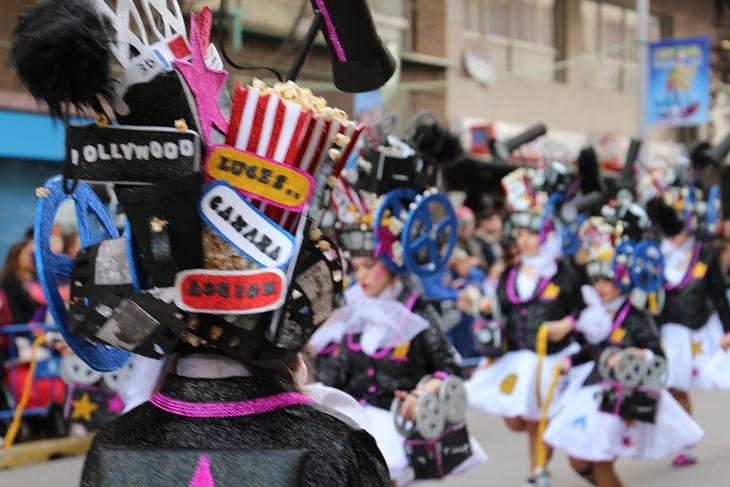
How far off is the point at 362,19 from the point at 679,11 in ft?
75.2

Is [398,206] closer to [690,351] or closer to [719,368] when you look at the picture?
[719,368]

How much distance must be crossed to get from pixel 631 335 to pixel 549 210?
1.37 metres

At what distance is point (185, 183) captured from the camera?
1932 millimetres

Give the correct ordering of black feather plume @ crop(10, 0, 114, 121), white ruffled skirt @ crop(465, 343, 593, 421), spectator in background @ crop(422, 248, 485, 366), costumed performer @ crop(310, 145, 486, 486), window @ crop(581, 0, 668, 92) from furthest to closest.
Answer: window @ crop(581, 0, 668, 92) → spectator in background @ crop(422, 248, 485, 366) → white ruffled skirt @ crop(465, 343, 593, 421) → costumed performer @ crop(310, 145, 486, 486) → black feather plume @ crop(10, 0, 114, 121)

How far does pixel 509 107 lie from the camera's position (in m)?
18.3

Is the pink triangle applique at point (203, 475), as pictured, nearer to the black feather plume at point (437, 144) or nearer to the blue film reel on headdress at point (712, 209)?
the black feather plume at point (437, 144)

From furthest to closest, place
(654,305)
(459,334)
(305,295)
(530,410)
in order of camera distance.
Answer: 1. (459,334)
2. (654,305)
3. (530,410)
4. (305,295)

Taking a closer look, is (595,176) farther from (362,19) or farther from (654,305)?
(362,19)

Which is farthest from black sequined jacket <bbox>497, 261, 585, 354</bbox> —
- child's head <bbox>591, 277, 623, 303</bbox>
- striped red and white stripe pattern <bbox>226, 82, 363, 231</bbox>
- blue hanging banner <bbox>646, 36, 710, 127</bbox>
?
blue hanging banner <bbox>646, 36, 710, 127</bbox>

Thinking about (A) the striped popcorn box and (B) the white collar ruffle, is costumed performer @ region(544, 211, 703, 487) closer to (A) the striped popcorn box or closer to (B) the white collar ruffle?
(B) the white collar ruffle

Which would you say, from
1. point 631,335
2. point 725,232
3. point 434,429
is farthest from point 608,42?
point 434,429

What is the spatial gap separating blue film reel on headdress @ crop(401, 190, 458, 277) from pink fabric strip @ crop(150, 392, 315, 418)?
3055mm

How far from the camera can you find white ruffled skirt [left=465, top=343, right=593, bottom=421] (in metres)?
6.68

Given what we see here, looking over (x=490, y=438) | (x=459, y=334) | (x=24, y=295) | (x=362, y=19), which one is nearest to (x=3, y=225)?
(x=24, y=295)
